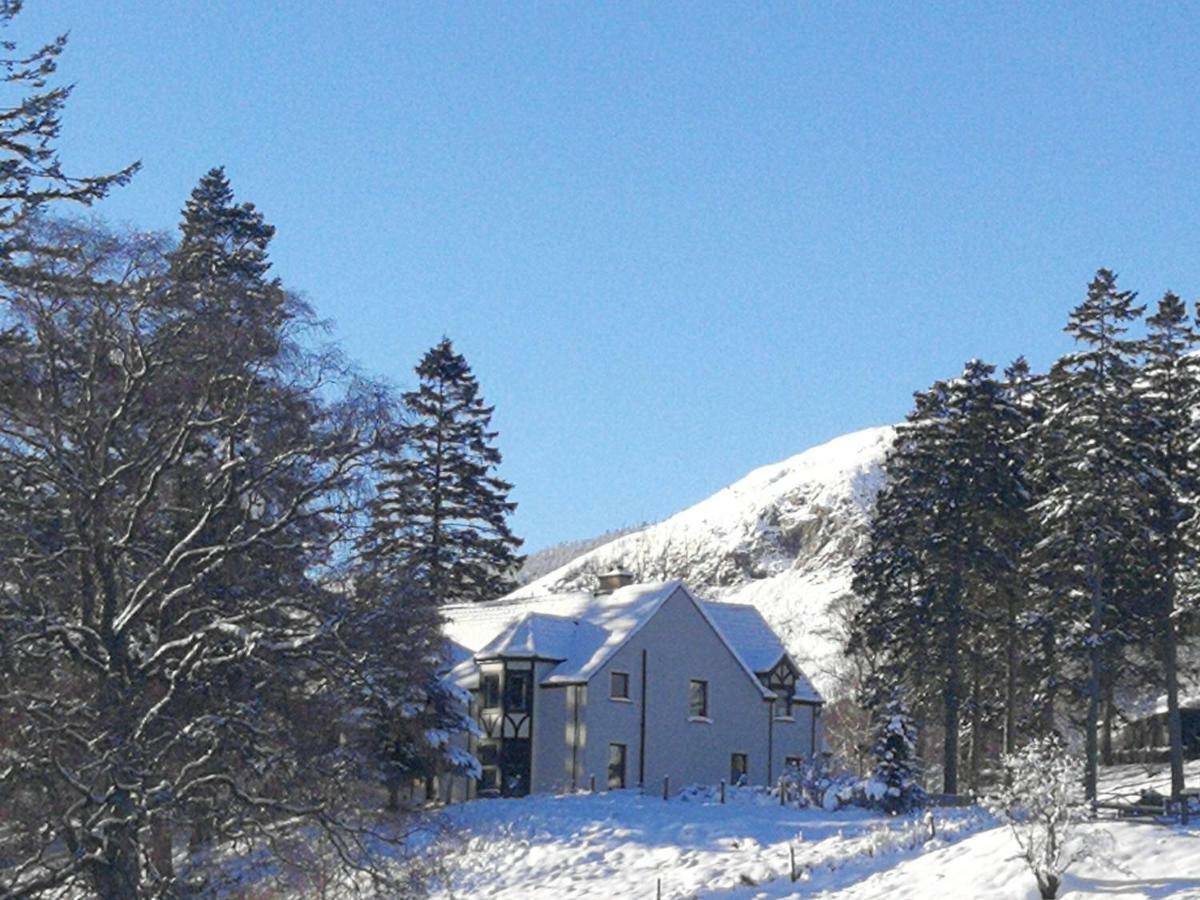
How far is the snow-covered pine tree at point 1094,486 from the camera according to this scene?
46438mm

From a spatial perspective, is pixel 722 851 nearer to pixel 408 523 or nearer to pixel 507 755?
pixel 507 755

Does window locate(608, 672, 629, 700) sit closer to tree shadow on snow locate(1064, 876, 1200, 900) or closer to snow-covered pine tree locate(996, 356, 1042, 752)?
snow-covered pine tree locate(996, 356, 1042, 752)

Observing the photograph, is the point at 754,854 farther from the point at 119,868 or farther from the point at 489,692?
the point at 119,868

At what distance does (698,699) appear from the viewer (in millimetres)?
57062

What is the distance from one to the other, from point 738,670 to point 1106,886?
87.8ft

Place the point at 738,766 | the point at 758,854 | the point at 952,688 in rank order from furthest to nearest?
1. the point at 738,766
2. the point at 952,688
3. the point at 758,854

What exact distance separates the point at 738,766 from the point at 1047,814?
26.0m

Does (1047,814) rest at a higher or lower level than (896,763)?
lower

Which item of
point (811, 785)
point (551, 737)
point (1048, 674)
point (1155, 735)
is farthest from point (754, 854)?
point (1155, 735)

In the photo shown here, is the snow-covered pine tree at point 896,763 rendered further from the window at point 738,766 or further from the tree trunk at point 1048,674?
the window at point 738,766

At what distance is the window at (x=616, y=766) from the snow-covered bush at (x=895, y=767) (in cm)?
1022

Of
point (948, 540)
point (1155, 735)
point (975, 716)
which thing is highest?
point (948, 540)

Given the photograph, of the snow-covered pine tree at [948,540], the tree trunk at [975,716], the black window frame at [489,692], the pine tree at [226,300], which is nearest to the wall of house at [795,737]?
the snow-covered pine tree at [948,540]

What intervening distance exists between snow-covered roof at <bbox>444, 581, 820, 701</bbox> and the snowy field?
25.6ft
